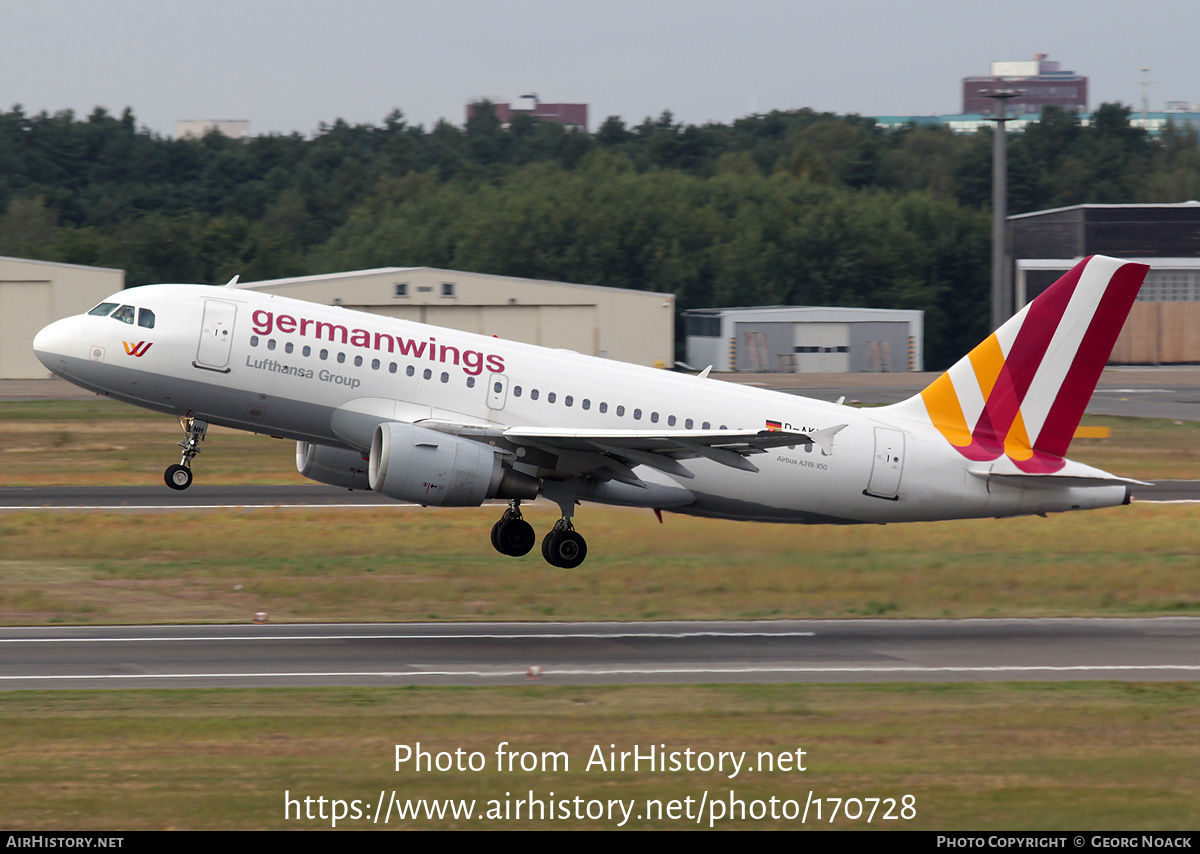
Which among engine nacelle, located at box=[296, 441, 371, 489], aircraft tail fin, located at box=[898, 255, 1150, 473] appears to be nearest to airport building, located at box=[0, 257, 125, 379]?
engine nacelle, located at box=[296, 441, 371, 489]

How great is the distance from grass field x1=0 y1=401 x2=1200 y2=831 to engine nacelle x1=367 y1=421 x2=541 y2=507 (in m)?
2.83

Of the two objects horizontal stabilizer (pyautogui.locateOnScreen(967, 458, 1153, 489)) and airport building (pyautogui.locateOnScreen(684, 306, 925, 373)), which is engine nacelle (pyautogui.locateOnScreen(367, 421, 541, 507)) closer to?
horizontal stabilizer (pyautogui.locateOnScreen(967, 458, 1153, 489))

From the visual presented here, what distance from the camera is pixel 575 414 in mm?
28594

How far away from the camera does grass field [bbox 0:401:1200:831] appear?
53.3 feet

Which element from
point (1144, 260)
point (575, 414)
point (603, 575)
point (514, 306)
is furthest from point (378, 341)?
point (1144, 260)

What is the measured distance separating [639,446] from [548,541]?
3150 mm

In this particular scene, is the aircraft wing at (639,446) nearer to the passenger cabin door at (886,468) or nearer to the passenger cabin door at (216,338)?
the passenger cabin door at (886,468)

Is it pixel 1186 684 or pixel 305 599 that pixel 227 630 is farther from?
pixel 1186 684

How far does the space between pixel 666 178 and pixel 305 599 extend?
112 m

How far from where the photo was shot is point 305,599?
2852 centimetres

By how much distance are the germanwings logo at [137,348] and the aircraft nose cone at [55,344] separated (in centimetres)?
113

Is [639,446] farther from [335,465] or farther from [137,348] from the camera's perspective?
[137,348]

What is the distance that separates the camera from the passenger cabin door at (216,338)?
27.3 metres
